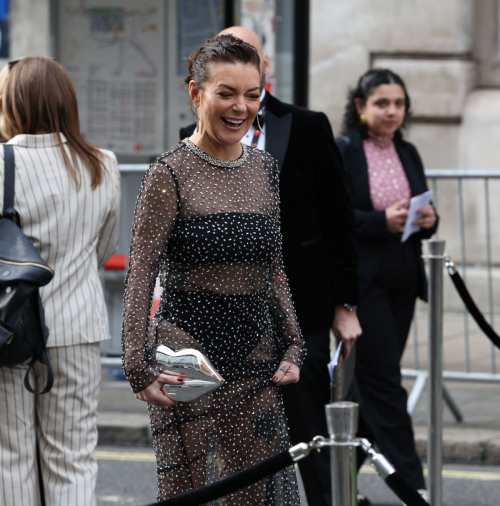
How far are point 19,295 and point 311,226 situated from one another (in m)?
1.04

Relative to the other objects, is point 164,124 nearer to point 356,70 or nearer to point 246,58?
point 356,70

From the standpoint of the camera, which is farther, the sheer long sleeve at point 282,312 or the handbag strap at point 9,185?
the handbag strap at point 9,185

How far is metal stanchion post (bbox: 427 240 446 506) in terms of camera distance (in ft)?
16.0

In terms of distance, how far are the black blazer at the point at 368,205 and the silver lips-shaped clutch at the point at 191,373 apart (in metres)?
2.23

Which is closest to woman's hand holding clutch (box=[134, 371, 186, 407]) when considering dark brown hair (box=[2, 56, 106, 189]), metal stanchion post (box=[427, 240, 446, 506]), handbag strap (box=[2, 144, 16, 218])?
handbag strap (box=[2, 144, 16, 218])

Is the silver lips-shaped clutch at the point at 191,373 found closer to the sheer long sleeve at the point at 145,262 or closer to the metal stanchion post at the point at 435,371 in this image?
the sheer long sleeve at the point at 145,262

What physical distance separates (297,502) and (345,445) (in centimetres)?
71

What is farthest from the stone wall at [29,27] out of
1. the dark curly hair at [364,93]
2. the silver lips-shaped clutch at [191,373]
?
the silver lips-shaped clutch at [191,373]

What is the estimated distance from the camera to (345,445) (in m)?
2.65

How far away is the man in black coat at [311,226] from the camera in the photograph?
409cm

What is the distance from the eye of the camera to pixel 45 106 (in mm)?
4086

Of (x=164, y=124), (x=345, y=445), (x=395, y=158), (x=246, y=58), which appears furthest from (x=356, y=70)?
(x=345, y=445)

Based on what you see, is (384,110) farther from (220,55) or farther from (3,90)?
(220,55)

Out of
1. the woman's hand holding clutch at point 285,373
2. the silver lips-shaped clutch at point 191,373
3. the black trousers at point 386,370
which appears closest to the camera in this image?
the silver lips-shaped clutch at point 191,373
